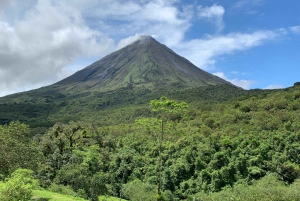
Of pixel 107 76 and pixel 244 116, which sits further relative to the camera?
pixel 107 76

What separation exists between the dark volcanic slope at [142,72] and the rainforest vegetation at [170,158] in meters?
83.9

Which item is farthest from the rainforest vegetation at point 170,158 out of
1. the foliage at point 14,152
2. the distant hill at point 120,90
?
the distant hill at point 120,90

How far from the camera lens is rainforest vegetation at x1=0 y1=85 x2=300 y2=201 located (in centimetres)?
1898

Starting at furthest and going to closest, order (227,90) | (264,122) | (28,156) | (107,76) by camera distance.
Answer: (107,76) → (227,90) → (264,122) → (28,156)

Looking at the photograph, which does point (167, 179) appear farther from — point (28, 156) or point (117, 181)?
point (28, 156)

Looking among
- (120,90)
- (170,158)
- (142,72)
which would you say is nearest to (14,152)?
(170,158)

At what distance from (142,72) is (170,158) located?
390 feet

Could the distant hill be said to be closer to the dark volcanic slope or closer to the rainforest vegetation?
the dark volcanic slope

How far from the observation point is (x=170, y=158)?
129ft

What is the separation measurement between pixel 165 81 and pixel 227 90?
44.5 meters

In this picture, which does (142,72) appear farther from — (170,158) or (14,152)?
(14,152)

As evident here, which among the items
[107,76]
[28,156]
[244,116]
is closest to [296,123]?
[244,116]

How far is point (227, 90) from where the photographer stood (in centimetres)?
9806

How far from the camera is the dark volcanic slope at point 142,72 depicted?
468 feet
